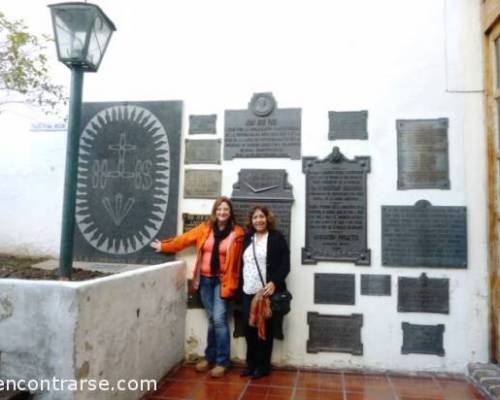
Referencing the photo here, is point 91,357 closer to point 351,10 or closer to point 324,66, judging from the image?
point 324,66

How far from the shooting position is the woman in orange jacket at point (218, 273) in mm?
4098

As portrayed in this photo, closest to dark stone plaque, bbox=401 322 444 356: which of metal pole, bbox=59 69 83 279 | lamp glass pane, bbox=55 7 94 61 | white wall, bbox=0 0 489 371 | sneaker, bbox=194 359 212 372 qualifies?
white wall, bbox=0 0 489 371

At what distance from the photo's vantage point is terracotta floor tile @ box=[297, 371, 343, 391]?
3793mm

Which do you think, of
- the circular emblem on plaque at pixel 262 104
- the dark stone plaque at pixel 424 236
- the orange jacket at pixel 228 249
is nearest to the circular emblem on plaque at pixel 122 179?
the orange jacket at pixel 228 249

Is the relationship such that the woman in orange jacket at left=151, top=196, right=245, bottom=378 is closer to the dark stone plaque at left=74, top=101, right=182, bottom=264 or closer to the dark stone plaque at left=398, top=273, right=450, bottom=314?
the dark stone plaque at left=74, top=101, right=182, bottom=264

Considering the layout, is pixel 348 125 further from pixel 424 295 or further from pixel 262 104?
pixel 424 295

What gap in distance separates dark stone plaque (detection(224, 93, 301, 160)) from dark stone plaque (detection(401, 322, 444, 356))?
2016 mm

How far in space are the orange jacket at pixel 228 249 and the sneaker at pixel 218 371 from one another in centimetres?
66

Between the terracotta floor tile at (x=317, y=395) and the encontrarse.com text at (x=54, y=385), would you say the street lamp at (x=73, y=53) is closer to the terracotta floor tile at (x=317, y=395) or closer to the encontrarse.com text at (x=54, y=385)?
the encontrarse.com text at (x=54, y=385)

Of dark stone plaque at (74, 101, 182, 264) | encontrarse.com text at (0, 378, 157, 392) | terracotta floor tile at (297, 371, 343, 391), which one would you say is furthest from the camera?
dark stone plaque at (74, 101, 182, 264)

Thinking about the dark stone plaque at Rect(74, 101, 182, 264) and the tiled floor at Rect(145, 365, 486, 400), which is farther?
the dark stone plaque at Rect(74, 101, 182, 264)

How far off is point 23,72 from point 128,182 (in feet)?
4.72

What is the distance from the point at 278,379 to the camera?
13.0 feet

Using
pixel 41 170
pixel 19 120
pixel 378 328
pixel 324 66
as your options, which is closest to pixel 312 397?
pixel 378 328
